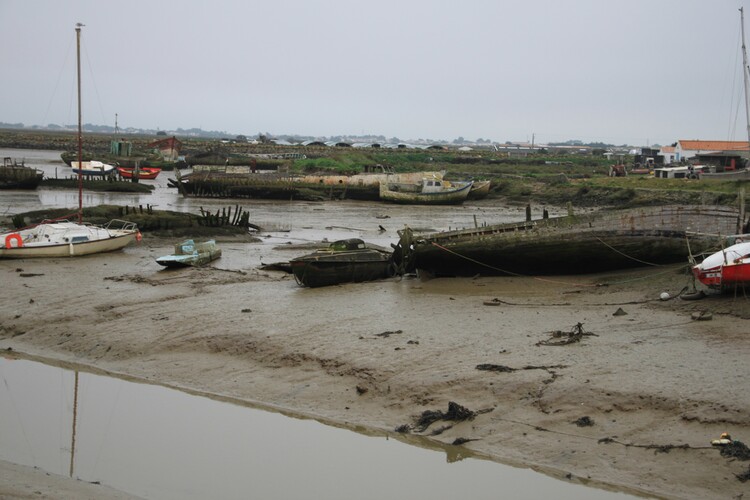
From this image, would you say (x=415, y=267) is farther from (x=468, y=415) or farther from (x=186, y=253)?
(x=468, y=415)

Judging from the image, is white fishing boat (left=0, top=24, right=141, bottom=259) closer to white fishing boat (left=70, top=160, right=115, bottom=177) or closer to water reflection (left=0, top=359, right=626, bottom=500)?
water reflection (left=0, top=359, right=626, bottom=500)

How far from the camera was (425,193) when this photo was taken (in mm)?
52250

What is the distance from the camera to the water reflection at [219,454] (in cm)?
1014

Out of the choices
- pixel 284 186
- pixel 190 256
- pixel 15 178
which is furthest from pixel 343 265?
pixel 15 178

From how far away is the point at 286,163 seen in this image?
75.9 m

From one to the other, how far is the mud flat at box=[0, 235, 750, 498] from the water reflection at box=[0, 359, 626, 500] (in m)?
0.39

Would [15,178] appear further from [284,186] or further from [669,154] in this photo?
[669,154]

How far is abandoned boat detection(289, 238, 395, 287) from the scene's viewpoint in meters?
21.2

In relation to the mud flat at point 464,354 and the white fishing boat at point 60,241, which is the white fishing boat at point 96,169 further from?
the mud flat at point 464,354

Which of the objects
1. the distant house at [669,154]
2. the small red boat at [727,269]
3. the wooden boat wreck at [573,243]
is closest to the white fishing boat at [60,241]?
the wooden boat wreck at [573,243]

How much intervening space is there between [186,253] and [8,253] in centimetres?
552

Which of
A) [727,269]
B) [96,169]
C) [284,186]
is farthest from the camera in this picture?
[96,169]

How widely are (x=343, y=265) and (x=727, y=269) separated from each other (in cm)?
978

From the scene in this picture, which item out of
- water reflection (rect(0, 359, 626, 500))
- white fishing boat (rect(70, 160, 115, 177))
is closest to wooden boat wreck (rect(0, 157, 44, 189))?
white fishing boat (rect(70, 160, 115, 177))
